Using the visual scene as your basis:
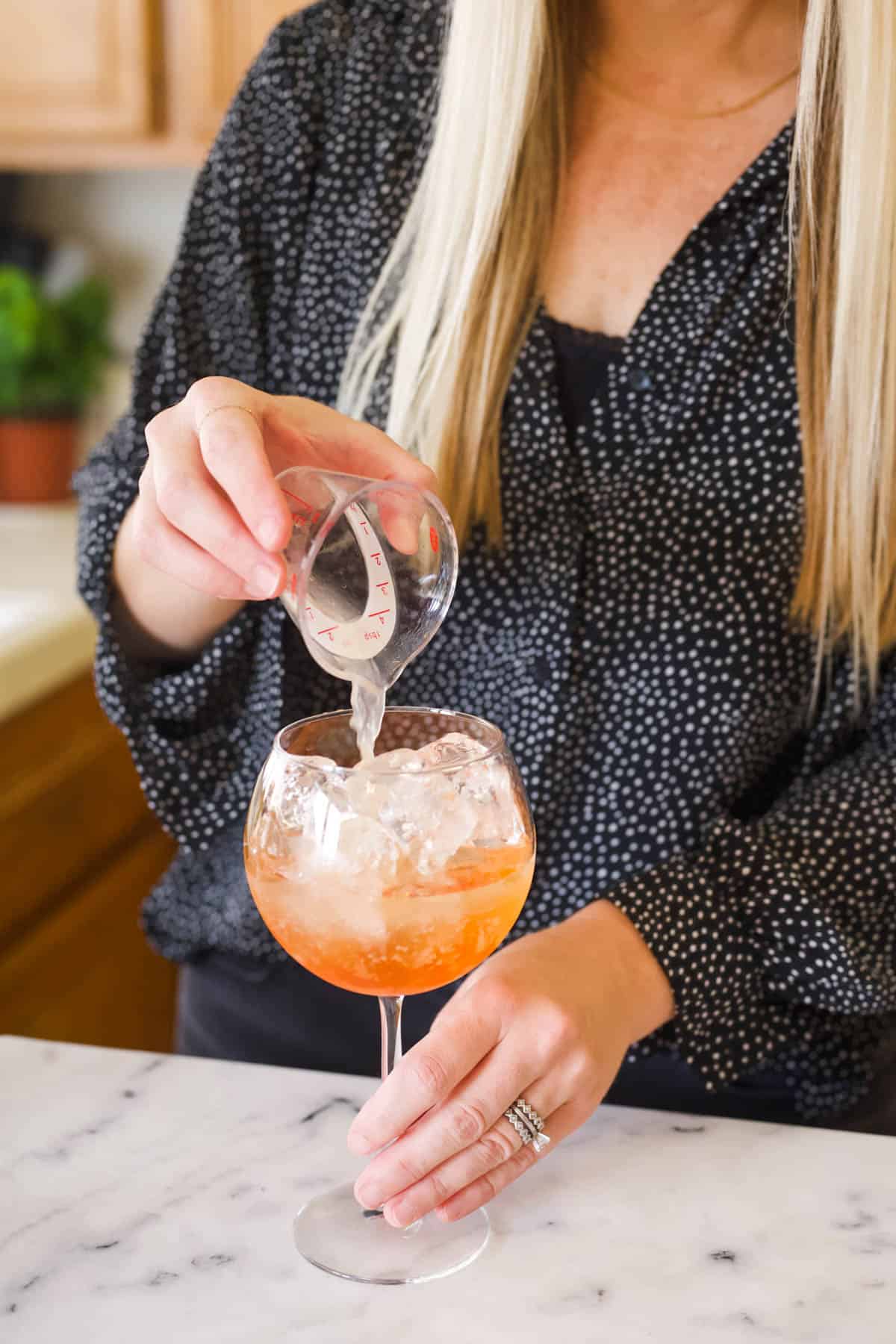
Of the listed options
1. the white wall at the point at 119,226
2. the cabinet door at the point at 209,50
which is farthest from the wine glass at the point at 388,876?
the white wall at the point at 119,226

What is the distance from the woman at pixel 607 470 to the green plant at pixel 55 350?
1297mm

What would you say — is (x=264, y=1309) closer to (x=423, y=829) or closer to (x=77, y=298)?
(x=423, y=829)

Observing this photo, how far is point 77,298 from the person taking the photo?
2.43 m

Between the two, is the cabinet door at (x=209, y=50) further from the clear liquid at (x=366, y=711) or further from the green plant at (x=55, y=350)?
the clear liquid at (x=366, y=711)

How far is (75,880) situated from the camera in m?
1.98

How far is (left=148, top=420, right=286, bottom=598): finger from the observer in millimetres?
691

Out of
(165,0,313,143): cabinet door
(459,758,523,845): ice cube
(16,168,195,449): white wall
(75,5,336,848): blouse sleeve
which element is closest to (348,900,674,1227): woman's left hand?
(459,758,523,845): ice cube

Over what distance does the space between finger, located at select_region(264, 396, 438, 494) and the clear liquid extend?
118 millimetres

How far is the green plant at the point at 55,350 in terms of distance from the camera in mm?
2348

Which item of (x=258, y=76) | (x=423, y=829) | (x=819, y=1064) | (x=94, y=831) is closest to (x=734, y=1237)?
(x=423, y=829)

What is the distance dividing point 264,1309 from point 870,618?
2.25 ft

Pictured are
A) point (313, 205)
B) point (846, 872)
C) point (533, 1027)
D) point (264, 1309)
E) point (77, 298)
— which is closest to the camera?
point (264, 1309)

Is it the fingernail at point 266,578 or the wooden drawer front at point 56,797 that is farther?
the wooden drawer front at point 56,797

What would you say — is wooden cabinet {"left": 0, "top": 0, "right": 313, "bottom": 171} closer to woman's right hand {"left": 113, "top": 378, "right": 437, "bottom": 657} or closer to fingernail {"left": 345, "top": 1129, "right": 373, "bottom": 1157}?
woman's right hand {"left": 113, "top": 378, "right": 437, "bottom": 657}
